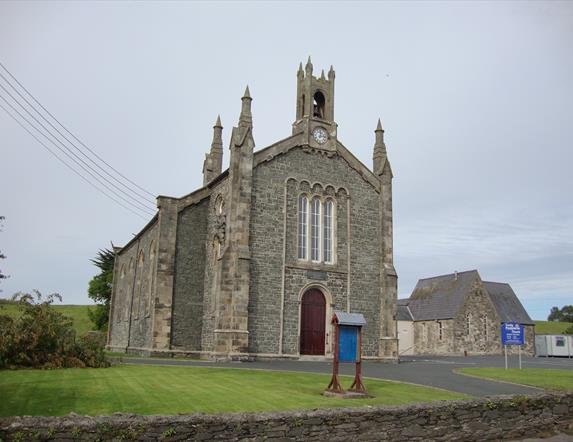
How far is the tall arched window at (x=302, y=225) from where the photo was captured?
97.4 feet

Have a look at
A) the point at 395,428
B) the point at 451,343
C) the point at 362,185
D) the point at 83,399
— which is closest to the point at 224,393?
the point at 83,399

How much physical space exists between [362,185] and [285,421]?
23457 mm

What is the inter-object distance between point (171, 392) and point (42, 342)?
8.72m

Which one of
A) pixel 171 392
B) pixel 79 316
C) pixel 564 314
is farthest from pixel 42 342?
pixel 564 314

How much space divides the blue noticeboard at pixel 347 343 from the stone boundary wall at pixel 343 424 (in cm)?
395

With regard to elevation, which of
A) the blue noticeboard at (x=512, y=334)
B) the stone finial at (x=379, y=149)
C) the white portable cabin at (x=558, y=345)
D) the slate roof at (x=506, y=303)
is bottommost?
the white portable cabin at (x=558, y=345)

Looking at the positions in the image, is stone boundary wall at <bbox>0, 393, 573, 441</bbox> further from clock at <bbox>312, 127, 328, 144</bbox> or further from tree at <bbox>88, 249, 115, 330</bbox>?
tree at <bbox>88, 249, 115, 330</bbox>

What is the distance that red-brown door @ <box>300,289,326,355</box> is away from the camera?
2891 cm

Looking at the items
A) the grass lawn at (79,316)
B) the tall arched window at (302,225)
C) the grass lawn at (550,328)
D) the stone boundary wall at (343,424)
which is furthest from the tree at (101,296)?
the grass lawn at (550,328)

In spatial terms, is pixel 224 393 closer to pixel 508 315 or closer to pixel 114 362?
pixel 114 362

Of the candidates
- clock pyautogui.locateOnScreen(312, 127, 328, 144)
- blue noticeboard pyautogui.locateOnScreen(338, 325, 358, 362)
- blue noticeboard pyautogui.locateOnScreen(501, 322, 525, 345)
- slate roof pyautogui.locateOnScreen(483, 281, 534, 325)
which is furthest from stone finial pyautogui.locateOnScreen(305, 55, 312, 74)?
slate roof pyautogui.locateOnScreen(483, 281, 534, 325)

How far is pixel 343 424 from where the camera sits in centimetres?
1081

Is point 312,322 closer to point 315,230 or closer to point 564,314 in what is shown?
point 315,230

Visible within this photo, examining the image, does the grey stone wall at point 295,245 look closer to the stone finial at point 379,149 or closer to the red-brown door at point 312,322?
the red-brown door at point 312,322
